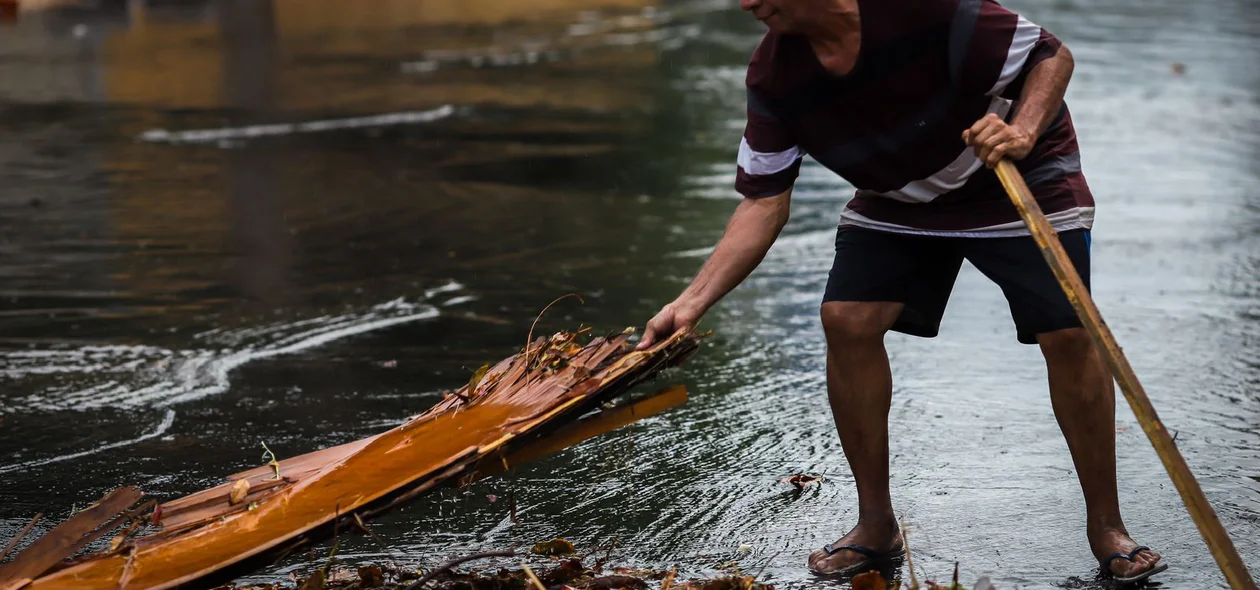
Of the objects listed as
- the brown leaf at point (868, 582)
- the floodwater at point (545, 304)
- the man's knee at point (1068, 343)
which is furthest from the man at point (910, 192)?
the floodwater at point (545, 304)

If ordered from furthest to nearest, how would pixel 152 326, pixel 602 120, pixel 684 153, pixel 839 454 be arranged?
pixel 602 120
pixel 684 153
pixel 152 326
pixel 839 454

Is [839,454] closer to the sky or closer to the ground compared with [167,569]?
closer to the ground

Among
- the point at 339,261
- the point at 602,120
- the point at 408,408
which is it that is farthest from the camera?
the point at 602,120

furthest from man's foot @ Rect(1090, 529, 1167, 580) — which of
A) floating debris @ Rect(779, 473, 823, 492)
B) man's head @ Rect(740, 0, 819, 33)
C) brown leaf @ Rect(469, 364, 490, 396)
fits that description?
brown leaf @ Rect(469, 364, 490, 396)

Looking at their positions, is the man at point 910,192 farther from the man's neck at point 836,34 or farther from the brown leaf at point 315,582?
the brown leaf at point 315,582

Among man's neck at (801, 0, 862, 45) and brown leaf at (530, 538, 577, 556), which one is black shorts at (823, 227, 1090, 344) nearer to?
man's neck at (801, 0, 862, 45)

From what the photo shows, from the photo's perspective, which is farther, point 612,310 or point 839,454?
point 612,310

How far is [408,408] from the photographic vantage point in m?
5.34

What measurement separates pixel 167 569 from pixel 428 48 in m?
15.4

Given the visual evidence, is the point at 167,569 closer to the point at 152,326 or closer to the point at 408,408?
the point at 408,408

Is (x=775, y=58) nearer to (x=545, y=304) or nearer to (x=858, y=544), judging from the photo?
(x=858, y=544)

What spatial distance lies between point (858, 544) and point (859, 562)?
52 mm

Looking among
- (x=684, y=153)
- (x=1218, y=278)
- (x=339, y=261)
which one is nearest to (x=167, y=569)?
(x=339, y=261)

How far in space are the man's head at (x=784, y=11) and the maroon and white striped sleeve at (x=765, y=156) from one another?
0.30 metres
